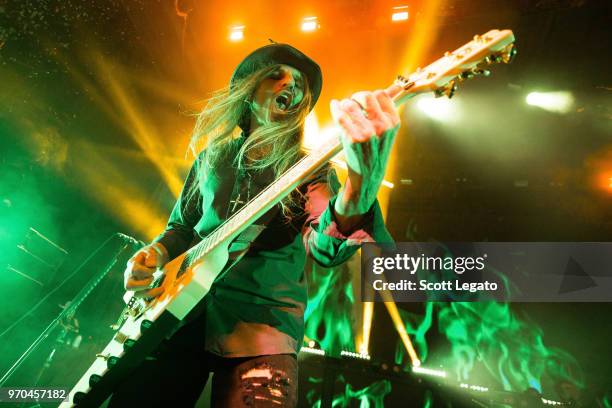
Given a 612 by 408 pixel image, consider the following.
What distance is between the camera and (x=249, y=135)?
2195 millimetres

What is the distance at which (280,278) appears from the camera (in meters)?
1.40

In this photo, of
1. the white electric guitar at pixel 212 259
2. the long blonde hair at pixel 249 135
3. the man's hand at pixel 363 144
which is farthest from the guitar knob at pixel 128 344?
the man's hand at pixel 363 144

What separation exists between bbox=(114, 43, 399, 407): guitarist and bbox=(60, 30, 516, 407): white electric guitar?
10 centimetres

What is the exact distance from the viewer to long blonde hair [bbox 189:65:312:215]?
6.03 ft

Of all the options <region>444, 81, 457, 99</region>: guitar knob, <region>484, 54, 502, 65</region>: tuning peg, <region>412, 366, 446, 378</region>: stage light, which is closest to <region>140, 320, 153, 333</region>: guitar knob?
<region>444, 81, 457, 99</region>: guitar knob

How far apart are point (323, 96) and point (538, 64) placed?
4.36 meters

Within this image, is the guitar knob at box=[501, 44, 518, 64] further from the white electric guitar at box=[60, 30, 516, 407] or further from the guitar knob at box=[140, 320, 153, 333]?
the guitar knob at box=[140, 320, 153, 333]

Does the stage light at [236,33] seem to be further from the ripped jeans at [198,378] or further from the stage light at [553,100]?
the ripped jeans at [198,378]

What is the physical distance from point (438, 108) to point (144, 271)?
24.9 ft

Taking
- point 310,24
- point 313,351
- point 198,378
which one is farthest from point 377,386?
point 310,24

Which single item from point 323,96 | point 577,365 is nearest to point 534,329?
point 577,365

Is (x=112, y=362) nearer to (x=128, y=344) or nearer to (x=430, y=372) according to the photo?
(x=128, y=344)

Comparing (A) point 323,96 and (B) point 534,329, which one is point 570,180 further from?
(A) point 323,96

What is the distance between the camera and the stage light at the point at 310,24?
6.20 meters
